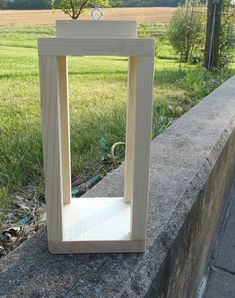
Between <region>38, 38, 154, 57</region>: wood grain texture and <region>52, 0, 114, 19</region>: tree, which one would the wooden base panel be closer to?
<region>38, 38, 154, 57</region>: wood grain texture

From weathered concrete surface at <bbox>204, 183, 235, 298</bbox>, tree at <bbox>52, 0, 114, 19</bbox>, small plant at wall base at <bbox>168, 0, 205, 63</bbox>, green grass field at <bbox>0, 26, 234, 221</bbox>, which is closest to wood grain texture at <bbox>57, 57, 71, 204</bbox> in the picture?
green grass field at <bbox>0, 26, 234, 221</bbox>

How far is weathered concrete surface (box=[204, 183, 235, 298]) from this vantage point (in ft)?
6.92

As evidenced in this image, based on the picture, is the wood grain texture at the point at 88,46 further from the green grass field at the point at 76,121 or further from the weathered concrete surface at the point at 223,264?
the weathered concrete surface at the point at 223,264

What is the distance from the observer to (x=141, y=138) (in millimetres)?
1033

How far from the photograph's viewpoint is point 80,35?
3.24 ft

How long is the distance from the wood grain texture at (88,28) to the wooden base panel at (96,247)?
0.56 meters

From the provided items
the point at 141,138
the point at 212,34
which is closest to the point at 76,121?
the point at 141,138

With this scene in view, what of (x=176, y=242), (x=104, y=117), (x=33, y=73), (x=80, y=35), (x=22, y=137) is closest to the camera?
(x=80, y=35)

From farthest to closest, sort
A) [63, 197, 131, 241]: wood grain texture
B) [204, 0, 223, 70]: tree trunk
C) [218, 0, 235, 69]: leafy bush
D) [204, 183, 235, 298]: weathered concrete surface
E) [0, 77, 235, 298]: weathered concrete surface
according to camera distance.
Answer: [218, 0, 235, 69]: leafy bush, [204, 0, 223, 70]: tree trunk, [204, 183, 235, 298]: weathered concrete surface, [63, 197, 131, 241]: wood grain texture, [0, 77, 235, 298]: weathered concrete surface

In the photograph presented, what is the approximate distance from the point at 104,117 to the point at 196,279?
4.72 feet

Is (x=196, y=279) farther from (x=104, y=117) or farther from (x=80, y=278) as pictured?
(x=104, y=117)

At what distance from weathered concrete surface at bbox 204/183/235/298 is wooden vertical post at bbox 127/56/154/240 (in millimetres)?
1175

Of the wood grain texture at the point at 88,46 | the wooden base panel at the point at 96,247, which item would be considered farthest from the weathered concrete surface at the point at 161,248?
the wood grain texture at the point at 88,46

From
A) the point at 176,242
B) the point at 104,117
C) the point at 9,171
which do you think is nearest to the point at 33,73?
the point at 104,117
